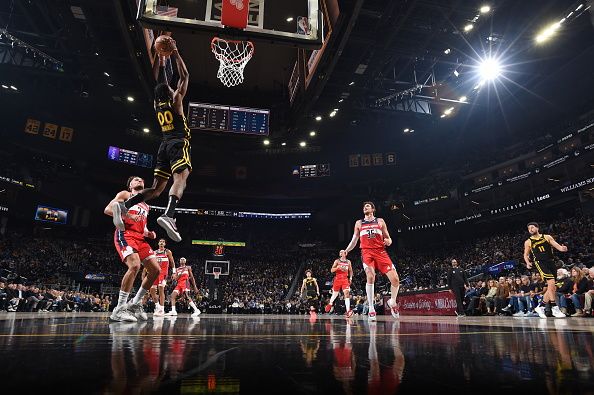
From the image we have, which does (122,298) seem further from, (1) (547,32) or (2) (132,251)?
(1) (547,32)

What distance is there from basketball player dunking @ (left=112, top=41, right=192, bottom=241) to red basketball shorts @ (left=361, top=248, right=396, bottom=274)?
3.72 m

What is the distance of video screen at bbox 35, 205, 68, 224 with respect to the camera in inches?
1032

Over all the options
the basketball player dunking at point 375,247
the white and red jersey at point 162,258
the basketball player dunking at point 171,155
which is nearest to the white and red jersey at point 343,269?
the basketball player dunking at point 375,247

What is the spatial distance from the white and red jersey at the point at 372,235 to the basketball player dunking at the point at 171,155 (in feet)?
11.9

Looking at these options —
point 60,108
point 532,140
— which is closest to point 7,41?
point 60,108

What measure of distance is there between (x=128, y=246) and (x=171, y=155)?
5.15 ft

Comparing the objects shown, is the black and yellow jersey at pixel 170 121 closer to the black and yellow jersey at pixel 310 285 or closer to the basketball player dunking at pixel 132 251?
the basketball player dunking at pixel 132 251

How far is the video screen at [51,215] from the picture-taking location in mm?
26208

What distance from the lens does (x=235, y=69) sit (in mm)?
12406

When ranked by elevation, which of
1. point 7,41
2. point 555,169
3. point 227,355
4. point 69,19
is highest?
point 7,41

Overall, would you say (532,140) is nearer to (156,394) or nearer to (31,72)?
(156,394)

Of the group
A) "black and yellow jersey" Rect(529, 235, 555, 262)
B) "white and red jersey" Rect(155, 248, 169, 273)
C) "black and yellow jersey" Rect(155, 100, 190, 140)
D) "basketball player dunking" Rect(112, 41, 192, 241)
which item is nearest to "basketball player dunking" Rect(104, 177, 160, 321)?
"basketball player dunking" Rect(112, 41, 192, 241)

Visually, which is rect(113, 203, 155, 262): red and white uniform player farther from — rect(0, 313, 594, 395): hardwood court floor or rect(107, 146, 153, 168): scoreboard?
rect(107, 146, 153, 168): scoreboard

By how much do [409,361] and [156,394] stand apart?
0.97m
